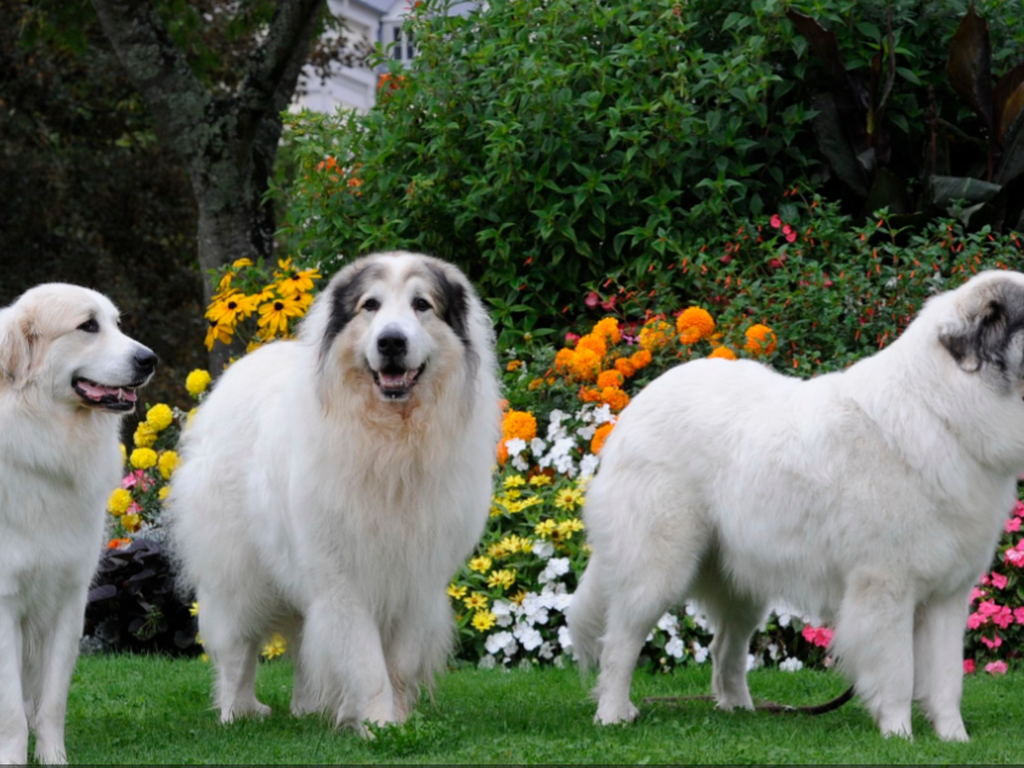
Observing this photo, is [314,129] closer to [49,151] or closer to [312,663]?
[312,663]

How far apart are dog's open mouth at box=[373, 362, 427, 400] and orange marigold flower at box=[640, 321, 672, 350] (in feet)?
9.18

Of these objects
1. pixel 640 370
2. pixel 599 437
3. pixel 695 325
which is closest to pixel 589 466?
pixel 599 437

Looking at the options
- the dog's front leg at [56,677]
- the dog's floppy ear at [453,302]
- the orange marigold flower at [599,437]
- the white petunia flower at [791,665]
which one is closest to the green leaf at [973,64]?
the orange marigold flower at [599,437]

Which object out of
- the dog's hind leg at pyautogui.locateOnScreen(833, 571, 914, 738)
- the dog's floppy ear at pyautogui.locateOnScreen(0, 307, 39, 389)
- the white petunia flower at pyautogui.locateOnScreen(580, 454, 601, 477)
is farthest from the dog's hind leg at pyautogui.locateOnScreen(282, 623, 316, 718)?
the dog's hind leg at pyautogui.locateOnScreen(833, 571, 914, 738)

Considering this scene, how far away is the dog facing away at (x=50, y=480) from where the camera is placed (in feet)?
14.8

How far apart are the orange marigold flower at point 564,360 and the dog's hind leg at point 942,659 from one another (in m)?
3.10

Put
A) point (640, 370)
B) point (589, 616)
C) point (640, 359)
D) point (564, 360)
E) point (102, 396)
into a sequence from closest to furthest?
point (102, 396) → point (589, 616) → point (640, 359) → point (564, 360) → point (640, 370)

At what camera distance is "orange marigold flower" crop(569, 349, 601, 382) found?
7.42 metres

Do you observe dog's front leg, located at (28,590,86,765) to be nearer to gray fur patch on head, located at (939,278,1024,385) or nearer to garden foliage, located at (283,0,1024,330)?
gray fur patch on head, located at (939,278,1024,385)

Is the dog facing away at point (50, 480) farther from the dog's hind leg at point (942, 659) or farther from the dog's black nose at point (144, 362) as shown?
the dog's hind leg at point (942, 659)

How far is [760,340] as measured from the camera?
7078 millimetres

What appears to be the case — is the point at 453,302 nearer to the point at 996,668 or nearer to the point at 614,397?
the point at 614,397

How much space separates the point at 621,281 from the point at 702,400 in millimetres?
3283

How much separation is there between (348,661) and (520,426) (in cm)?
267
